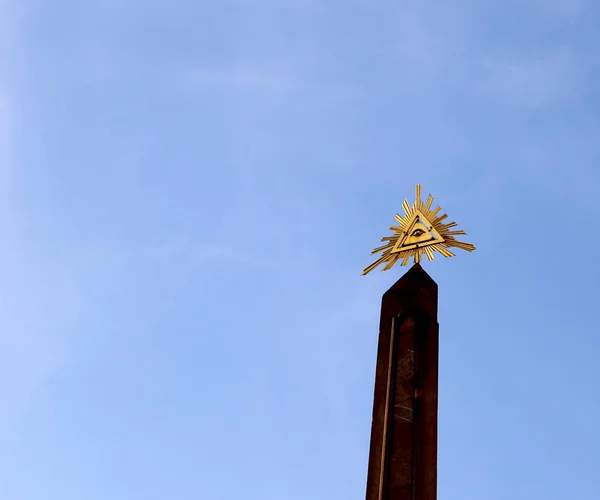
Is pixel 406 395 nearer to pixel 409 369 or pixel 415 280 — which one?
pixel 409 369

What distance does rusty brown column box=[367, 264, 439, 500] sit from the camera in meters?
18.3

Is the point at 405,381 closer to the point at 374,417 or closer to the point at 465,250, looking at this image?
the point at 374,417

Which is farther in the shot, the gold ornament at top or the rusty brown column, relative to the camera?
the gold ornament at top

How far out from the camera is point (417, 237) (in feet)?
73.3

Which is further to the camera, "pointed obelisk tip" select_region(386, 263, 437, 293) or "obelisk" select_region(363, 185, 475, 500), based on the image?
"pointed obelisk tip" select_region(386, 263, 437, 293)

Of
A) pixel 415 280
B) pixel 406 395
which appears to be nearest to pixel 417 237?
pixel 415 280

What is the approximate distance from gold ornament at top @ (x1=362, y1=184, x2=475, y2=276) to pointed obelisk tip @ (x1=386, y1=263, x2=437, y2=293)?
245 millimetres

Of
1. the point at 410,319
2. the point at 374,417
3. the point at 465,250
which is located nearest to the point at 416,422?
the point at 374,417

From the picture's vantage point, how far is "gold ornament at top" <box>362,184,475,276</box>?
21812 millimetres

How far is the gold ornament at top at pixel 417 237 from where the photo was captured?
2181 centimetres

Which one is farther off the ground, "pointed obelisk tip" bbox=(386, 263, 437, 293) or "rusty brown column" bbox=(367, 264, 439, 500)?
"pointed obelisk tip" bbox=(386, 263, 437, 293)

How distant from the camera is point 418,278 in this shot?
71.9ft

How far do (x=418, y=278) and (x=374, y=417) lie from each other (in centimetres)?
383

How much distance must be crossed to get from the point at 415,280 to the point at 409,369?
2620mm
